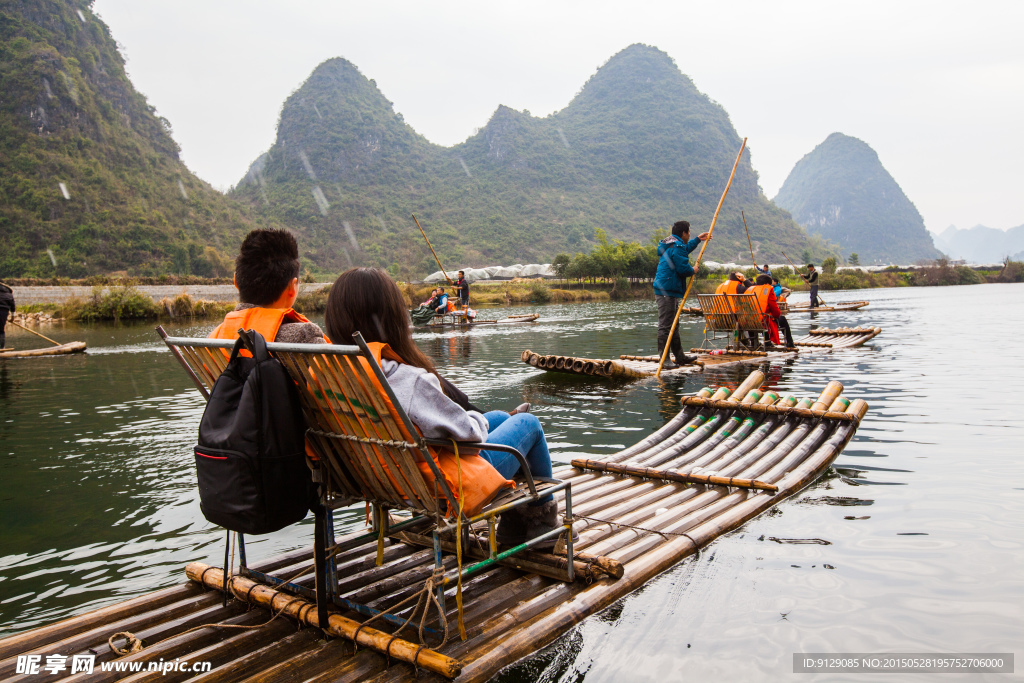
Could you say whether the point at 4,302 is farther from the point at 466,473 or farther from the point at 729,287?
the point at 466,473

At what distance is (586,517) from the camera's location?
3730mm

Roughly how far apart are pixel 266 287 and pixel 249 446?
2.57 feet

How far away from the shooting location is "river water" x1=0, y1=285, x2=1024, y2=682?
2.74 metres

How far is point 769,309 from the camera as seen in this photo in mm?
12031

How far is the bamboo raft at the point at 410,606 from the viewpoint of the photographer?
2.32 metres

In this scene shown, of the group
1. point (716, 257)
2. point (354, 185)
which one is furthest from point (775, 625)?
point (354, 185)

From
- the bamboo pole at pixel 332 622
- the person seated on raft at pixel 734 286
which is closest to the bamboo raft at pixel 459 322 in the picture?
the person seated on raft at pixel 734 286

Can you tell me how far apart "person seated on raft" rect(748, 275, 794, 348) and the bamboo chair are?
995 cm

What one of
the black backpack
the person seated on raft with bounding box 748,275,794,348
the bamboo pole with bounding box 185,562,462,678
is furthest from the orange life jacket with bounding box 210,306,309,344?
the person seated on raft with bounding box 748,275,794,348

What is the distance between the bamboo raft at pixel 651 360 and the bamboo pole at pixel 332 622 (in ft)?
23.8

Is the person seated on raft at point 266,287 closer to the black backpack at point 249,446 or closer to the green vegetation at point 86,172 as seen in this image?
the black backpack at point 249,446

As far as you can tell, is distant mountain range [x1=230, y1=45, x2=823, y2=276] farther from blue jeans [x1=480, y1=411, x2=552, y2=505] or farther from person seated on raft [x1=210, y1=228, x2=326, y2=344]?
person seated on raft [x1=210, y1=228, x2=326, y2=344]

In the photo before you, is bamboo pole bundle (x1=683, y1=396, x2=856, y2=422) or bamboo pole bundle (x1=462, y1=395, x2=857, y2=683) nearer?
bamboo pole bundle (x1=462, y1=395, x2=857, y2=683)

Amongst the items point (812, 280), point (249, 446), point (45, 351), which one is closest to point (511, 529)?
point (249, 446)
